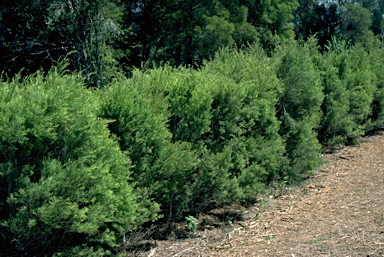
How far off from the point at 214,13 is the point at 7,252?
2604cm

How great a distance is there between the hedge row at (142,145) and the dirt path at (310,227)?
388mm

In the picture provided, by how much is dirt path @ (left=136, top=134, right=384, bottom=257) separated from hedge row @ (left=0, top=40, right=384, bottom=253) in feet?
1.27

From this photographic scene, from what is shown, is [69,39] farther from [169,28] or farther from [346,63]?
[346,63]

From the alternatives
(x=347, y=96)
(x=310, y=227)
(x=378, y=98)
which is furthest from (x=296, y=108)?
(x=378, y=98)

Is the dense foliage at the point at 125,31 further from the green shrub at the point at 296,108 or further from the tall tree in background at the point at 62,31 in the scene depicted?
the green shrub at the point at 296,108

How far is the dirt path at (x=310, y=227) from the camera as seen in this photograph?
Result: 4.95m

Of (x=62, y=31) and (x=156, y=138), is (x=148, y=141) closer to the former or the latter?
(x=156, y=138)

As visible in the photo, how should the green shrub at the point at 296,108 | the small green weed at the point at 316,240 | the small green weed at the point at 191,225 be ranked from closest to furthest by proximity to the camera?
the small green weed at the point at 316,240, the small green weed at the point at 191,225, the green shrub at the point at 296,108

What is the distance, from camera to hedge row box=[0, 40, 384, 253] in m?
3.75

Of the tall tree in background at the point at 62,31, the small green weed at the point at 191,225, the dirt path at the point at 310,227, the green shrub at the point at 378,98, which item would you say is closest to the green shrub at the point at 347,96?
the green shrub at the point at 378,98

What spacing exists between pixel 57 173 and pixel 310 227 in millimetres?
3157

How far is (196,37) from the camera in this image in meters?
27.9

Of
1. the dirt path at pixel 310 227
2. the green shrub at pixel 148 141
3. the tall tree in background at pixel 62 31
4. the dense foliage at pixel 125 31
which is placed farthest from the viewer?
the dense foliage at pixel 125 31

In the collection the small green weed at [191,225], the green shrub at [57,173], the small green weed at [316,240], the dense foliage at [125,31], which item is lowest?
the small green weed at [191,225]
